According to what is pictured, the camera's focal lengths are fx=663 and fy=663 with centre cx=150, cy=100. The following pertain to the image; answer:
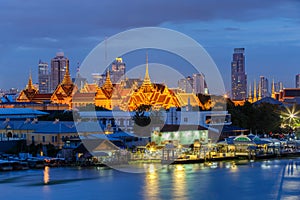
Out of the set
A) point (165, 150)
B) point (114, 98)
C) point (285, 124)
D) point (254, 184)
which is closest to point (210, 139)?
point (165, 150)

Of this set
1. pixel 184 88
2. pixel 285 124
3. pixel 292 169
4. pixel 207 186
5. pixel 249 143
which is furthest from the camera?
pixel 184 88

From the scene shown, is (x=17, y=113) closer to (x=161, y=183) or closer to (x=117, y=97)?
(x=117, y=97)

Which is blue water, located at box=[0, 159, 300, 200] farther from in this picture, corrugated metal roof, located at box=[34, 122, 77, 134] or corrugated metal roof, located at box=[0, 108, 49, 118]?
corrugated metal roof, located at box=[0, 108, 49, 118]

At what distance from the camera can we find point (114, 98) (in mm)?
38094

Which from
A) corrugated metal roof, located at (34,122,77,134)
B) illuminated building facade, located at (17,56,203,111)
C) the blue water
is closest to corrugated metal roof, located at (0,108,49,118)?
illuminated building facade, located at (17,56,203,111)

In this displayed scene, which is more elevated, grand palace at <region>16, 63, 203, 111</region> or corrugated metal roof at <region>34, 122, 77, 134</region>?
grand palace at <region>16, 63, 203, 111</region>

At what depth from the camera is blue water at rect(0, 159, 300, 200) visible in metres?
12.1

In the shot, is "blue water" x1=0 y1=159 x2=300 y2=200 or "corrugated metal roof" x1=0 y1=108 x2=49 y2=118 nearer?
"blue water" x1=0 y1=159 x2=300 y2=200

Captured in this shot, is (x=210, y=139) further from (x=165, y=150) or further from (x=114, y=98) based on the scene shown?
(x=114, y=98)

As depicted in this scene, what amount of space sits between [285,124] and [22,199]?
19.8 metres

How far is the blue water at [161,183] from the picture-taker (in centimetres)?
1209

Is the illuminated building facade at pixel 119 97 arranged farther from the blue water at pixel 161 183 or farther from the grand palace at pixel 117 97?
the blue water at pixel 161 183

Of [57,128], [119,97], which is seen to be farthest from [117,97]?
[57,128]

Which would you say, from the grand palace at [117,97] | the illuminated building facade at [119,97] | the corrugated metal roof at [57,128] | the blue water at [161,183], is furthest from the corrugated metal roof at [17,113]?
the blue water at [161,183]
